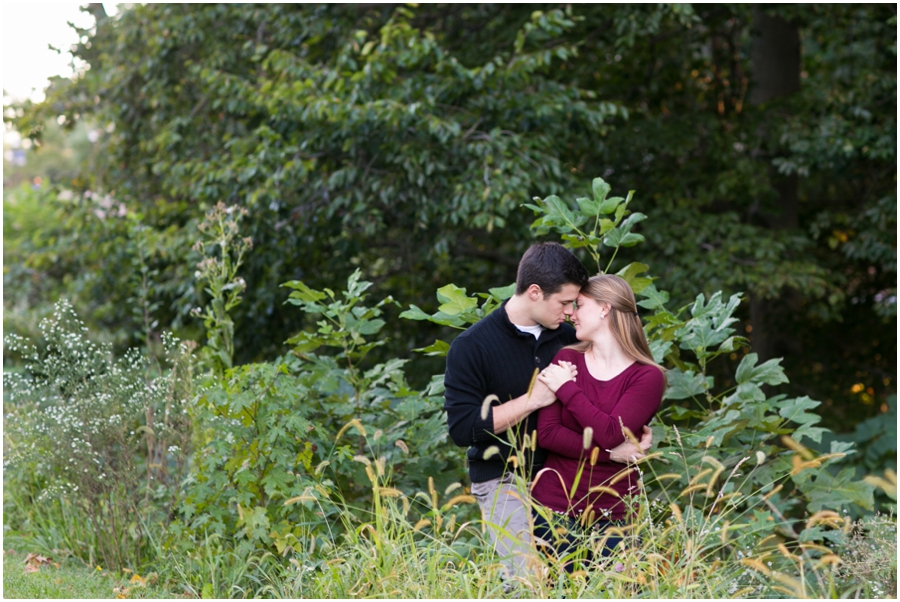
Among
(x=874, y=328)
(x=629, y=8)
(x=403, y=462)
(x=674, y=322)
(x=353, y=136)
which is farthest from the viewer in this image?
(x=874, y=328)

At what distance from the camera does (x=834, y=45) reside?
7812 millimetres

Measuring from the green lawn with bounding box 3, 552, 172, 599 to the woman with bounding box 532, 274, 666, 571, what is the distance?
1888 millimetres

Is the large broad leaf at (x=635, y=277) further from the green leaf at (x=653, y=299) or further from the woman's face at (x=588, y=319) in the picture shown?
the woman's face at (x=588, y=319)

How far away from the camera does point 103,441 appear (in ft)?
13.4

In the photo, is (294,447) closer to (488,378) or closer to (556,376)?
(488,378)

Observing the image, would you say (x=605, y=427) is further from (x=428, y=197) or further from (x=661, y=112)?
(x=661, y=112)

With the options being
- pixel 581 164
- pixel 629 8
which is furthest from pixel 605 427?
pixel 581 164

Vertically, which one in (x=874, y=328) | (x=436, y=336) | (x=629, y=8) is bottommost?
(x=874, y=328)

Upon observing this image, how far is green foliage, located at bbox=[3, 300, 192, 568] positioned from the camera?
4.09 metres

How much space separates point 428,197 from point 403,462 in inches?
118

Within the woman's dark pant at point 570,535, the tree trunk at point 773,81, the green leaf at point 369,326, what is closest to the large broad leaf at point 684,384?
the woman's dark pant at point 570,535

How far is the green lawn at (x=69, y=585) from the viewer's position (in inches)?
144

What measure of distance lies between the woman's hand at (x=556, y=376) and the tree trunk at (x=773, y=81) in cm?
641

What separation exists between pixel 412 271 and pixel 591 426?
209 inches
